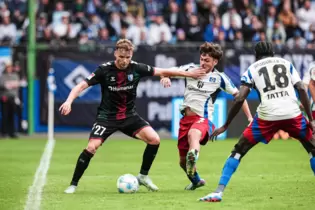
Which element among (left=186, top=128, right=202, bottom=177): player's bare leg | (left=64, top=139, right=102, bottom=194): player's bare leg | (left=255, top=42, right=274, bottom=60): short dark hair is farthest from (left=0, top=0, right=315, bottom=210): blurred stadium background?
(left=255, top=42, right=274, bottom=60): short dark hair

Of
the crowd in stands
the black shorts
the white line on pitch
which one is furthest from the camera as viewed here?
the crowd in stands

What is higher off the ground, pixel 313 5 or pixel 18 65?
pixel 313 5

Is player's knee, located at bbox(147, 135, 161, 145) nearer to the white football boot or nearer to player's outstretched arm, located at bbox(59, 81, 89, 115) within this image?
the white football boot

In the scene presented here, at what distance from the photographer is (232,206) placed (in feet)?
33.2

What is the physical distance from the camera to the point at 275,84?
10.4 meters

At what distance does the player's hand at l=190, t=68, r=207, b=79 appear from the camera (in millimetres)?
11680

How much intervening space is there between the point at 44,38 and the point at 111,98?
13469 millimetres

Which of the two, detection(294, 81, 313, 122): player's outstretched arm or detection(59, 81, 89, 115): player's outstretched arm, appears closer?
detection(294, 81, 313, 122): player's outstretched arm

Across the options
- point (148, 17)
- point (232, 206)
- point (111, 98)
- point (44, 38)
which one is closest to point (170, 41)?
point (148, 17)

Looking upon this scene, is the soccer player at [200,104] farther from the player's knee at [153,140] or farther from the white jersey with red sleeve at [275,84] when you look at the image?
the white jersey with red sleeve at [275,84]

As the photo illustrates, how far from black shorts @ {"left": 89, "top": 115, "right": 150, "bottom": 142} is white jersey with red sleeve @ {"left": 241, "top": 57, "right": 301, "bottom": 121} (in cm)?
211

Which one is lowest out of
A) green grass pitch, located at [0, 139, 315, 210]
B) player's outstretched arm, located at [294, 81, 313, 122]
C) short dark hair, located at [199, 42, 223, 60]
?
green grass pitch, located at [0, 139, 315, 210]

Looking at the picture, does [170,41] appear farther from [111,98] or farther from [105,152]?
[111,98]

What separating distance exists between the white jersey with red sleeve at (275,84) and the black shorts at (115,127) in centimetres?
211
